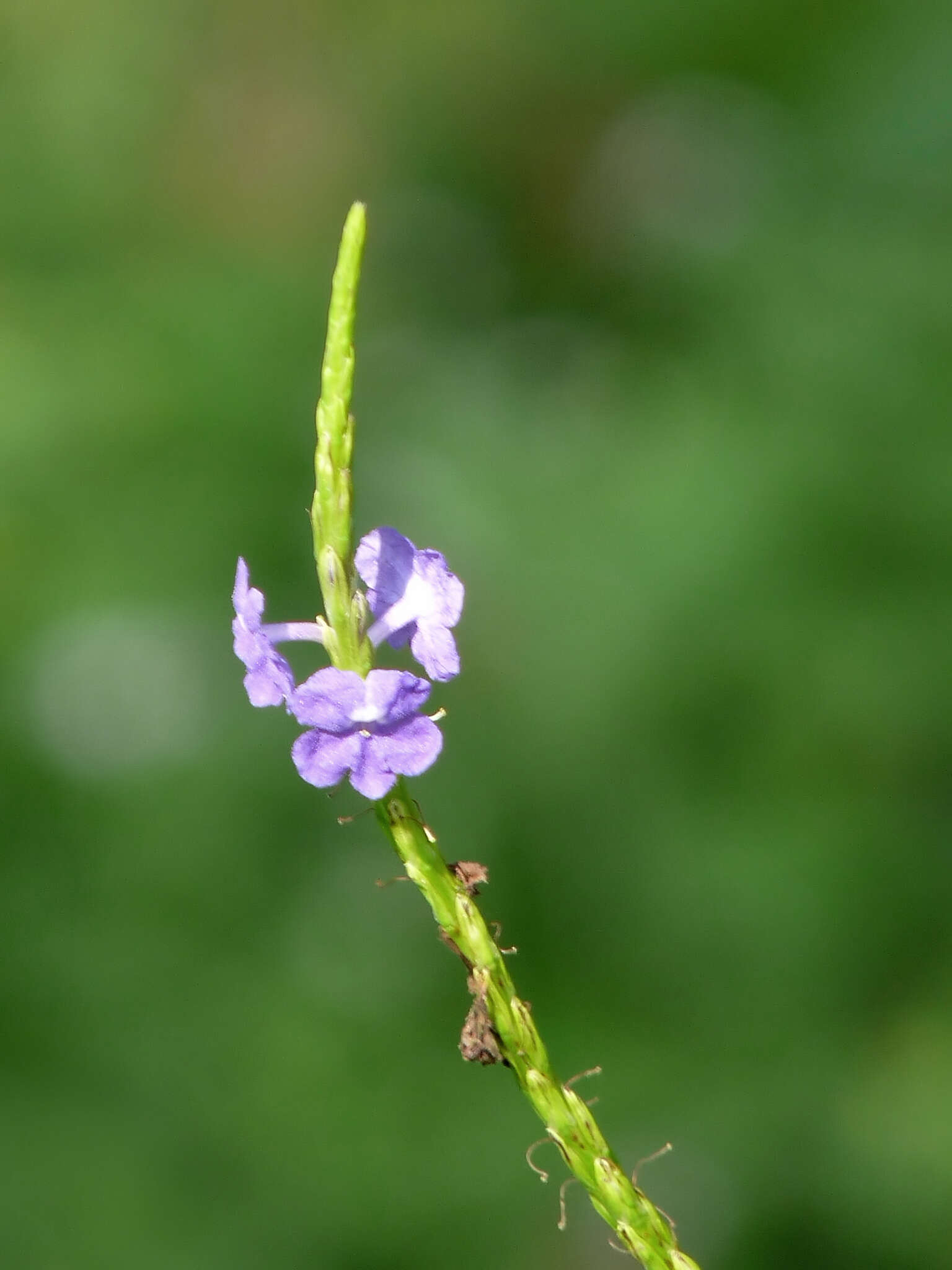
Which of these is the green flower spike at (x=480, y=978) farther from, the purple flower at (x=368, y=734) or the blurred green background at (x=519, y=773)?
the blurred green background at (x=519, y=773)

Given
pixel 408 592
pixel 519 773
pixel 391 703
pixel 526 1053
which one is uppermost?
pixel 519 773

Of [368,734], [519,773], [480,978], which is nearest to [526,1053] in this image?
[480,978]

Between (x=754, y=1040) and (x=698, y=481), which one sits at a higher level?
(x=698, y=481)

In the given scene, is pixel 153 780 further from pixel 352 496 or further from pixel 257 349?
pixel 352 496

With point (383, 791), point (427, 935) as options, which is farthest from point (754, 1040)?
point (383, 791)

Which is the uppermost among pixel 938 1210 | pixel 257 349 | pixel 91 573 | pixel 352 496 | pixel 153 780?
pixel 257 349

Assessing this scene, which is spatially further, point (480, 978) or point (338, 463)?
point (480, 978)

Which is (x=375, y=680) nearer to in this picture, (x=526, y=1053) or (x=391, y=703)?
Result: (x=391, y=703)
